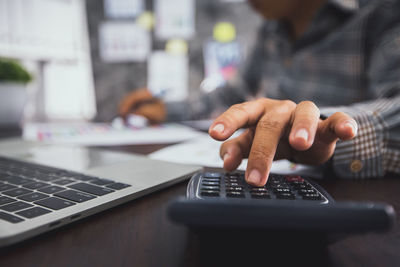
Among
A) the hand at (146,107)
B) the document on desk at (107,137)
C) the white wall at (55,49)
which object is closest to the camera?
the document on desk at (107,137)

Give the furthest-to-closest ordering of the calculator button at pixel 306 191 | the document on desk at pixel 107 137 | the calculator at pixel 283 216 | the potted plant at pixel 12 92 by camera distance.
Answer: the potted plant at pixel 12 92 < the document on desk at pixel 107 137 < the calculator button at pixel 306 191 < the calculator at pixel 283 216

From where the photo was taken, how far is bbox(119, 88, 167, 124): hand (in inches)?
39.1

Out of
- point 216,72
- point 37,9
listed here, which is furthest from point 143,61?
point 37,9

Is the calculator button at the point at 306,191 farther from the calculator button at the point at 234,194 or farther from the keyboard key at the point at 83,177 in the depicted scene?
the keyboard key at the point at 83,177

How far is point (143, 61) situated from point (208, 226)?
50.5 inches

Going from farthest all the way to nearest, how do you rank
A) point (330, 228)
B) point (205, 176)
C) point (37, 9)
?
point (37, 9) < point (205, 176) < point (330, 228)

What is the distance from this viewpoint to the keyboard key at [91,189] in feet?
0.86

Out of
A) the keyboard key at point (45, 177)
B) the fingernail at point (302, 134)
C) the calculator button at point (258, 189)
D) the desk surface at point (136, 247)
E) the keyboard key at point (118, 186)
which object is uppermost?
the fingernail at point (302, 134)

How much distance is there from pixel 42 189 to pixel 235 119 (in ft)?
0.61

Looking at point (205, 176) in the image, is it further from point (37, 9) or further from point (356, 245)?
point (37, 9)

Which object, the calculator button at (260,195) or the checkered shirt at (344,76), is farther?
the checkered shirt at (344,76)

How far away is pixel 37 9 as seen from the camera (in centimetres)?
130

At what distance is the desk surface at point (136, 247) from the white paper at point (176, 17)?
118 cm

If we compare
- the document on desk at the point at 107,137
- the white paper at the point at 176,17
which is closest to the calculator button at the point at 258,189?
the document on desk at the point at 107,137
